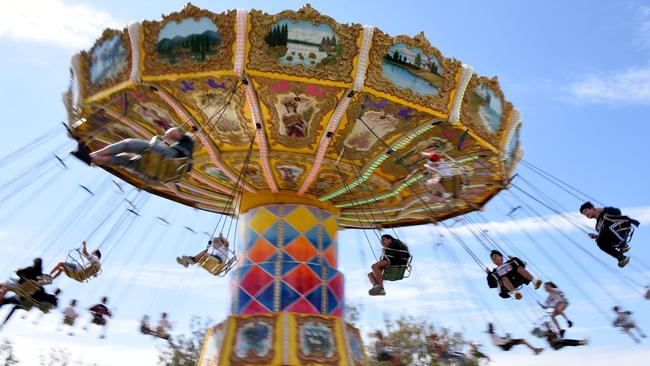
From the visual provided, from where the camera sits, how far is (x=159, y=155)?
7.41m

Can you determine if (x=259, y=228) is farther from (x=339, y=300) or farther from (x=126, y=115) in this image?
(x=126, y=115)

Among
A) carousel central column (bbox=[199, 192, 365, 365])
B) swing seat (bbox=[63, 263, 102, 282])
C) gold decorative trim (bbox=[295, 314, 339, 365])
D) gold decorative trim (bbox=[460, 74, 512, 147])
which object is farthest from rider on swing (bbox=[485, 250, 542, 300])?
swing seat (bbox=[63, 263, 102, 282])

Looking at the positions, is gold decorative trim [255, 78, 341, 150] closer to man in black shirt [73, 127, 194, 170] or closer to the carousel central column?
the carousel central column

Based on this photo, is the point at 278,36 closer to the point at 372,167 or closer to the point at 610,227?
the point at 372,167

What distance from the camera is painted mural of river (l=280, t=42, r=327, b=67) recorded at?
8914 millimetres

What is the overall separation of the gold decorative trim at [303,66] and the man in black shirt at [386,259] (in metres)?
3.26

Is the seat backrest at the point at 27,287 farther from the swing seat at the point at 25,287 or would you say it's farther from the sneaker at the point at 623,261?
the sneaker at the point at 623,261

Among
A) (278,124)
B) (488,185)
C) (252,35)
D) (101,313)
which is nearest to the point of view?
(252,35)

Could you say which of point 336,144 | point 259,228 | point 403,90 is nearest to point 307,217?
point 259,228

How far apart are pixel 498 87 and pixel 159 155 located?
5.46 meters

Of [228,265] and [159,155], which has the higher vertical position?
[228,265]

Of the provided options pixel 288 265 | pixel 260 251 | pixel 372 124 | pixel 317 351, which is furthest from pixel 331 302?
pixel 372 124

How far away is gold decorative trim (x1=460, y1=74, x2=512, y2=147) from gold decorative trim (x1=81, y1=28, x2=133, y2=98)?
15.5 feet

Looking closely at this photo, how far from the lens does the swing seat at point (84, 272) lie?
10164 mm
